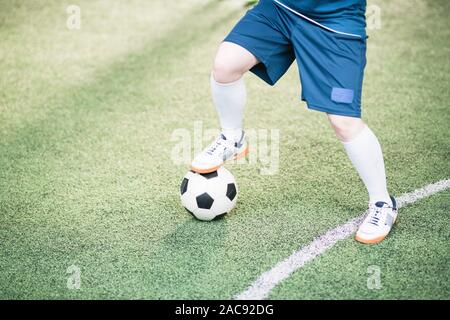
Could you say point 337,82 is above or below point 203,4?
above

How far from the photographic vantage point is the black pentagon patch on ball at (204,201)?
295cm

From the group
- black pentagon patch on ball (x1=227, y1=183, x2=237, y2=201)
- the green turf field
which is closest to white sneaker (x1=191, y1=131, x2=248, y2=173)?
black pentagon patch on ball (x1=227, y1=183, x2=237, y2=201)

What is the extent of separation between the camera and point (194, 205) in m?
2.97

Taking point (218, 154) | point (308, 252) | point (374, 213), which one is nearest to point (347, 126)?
point (374, 213)

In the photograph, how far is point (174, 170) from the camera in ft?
11.6

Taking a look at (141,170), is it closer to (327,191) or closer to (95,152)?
(95,152)

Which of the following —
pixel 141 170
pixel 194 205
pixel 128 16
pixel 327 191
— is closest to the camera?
pixel 194 205

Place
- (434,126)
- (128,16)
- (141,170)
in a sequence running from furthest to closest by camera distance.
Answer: (128,16)
(434,126)
(141,170)

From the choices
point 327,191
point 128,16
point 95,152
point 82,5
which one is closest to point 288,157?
point 327,191

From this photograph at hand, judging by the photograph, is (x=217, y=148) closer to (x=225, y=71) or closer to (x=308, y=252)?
(x=225, y=71)

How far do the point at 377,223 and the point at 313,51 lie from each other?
0.97 m

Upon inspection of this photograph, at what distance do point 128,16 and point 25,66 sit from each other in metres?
1.56

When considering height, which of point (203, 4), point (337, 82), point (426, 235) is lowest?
point (203, 4)
